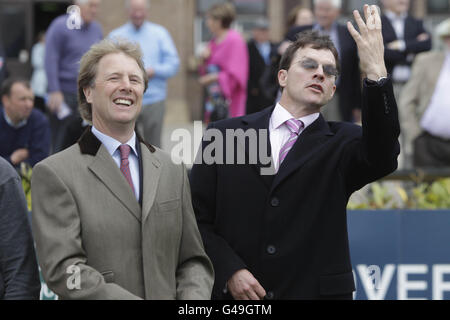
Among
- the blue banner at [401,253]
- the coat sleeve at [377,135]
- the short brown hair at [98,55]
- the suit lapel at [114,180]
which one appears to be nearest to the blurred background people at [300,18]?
the blue banner at [401,253]

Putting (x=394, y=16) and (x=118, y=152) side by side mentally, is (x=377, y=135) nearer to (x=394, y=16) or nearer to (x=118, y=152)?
(x=118, y=152)

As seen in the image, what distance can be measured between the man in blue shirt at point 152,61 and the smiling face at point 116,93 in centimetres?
562

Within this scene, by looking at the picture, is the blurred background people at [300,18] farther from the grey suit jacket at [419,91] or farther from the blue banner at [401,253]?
the blue banner at [401,253]

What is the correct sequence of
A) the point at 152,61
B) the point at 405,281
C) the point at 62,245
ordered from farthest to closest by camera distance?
the point at 152,61 < the point at 405,281 < the point at 62,245

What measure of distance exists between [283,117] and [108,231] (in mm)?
1119

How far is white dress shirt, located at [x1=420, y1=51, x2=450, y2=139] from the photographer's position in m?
8.54

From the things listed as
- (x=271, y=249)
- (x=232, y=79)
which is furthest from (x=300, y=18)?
(x=271, y=249)

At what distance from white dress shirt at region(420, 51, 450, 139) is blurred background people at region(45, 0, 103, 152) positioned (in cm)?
348

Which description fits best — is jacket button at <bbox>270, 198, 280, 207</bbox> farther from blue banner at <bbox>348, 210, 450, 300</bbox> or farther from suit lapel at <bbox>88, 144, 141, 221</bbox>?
blue banner at <bbox>348, 210, 450, 300</bbox>

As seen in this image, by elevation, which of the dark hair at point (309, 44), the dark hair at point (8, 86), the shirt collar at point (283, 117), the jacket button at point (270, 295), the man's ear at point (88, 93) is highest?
the dark hair at point (8, 86)

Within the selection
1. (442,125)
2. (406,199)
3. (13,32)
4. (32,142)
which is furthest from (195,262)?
(13,32)

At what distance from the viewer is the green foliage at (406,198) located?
279 inches

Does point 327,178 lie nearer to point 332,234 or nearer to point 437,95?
point 332,234

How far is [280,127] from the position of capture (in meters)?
4.09
